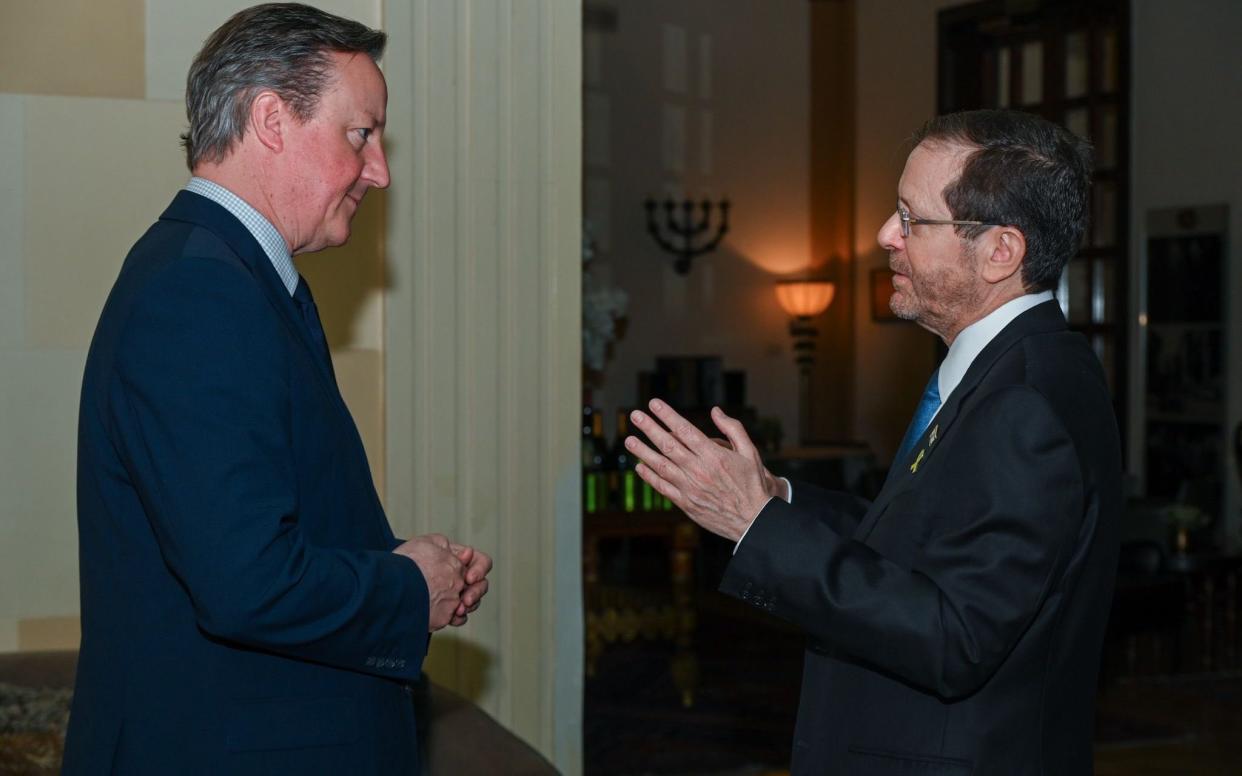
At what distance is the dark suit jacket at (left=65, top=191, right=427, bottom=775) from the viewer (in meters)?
1.58

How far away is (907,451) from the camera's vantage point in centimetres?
199

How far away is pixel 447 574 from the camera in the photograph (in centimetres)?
187

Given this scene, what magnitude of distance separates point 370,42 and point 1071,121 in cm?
977

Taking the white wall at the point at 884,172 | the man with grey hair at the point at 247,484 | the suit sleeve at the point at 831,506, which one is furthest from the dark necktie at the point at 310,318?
the white wall at the point at 884,172

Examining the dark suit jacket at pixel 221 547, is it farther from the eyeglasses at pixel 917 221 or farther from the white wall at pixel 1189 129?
the white wall at pixel 1189 129

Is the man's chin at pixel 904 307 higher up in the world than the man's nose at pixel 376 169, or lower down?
lower down

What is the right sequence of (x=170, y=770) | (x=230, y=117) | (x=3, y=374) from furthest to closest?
(x=3, y=374) < (x=230, y=117) < (x=170, y=770)

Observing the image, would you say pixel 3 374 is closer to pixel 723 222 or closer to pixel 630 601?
pixel 630 601

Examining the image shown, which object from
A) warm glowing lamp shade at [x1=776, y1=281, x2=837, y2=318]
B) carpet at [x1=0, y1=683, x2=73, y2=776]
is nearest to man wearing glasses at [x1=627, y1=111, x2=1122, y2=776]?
carpet at [x1=0, y1=683, x2=73, y2=776]

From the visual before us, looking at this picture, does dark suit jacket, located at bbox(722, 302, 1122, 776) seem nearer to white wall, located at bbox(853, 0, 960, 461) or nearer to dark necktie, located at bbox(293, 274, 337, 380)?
dark necktie, located at bbox(293, 274, 337, 380)

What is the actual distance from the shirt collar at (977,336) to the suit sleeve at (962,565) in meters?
0.17

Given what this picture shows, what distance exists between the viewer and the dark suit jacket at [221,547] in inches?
62.4

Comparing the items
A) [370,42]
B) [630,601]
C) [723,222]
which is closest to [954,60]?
[723,222]

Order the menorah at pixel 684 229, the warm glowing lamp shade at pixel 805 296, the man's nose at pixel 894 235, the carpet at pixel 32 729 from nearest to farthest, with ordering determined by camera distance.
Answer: the man's nose at pixel 894 235
the carpet at pixel 32 729
the menorah at pixel 684 229
the warm glowing lamp shade at pixel 805 296
